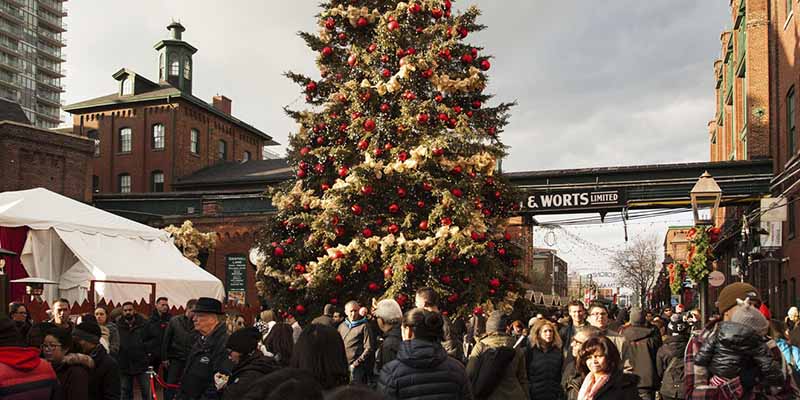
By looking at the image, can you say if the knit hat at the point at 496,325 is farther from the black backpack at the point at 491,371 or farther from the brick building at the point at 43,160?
the brick building at the point at 43,160

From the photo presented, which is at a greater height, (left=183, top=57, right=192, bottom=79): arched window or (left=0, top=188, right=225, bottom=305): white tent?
(left=183, top=57, right=192, bottom=79): arched window

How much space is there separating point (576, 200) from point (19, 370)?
20.1 meters

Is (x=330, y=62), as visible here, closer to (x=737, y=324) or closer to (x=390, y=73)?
(x=390, y=73)

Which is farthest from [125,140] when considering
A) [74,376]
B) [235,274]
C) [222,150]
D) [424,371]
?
[424,371]

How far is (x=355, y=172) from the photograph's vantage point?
44.3 feet

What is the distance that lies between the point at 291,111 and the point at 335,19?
196 centimetres

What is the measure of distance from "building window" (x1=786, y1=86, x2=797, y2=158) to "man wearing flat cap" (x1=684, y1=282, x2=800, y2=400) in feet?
58.4

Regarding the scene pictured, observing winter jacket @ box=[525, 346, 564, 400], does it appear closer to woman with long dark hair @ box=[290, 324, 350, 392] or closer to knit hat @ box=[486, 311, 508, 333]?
knit hat @ box=[486, 311, 508, 333]

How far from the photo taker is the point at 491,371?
275 inches

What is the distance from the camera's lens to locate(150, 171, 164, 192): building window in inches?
2037

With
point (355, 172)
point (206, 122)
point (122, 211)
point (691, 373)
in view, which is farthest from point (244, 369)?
point (206, 122)

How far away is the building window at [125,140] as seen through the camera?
2090 inches

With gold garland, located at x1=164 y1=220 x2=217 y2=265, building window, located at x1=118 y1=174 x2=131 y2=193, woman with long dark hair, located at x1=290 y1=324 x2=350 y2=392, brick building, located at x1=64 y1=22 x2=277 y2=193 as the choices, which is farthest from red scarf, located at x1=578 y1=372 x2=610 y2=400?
building window, located at x1=118 y1=174 x2=131 y2=193

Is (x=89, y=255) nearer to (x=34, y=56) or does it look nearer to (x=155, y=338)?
(x=155, y=338)
